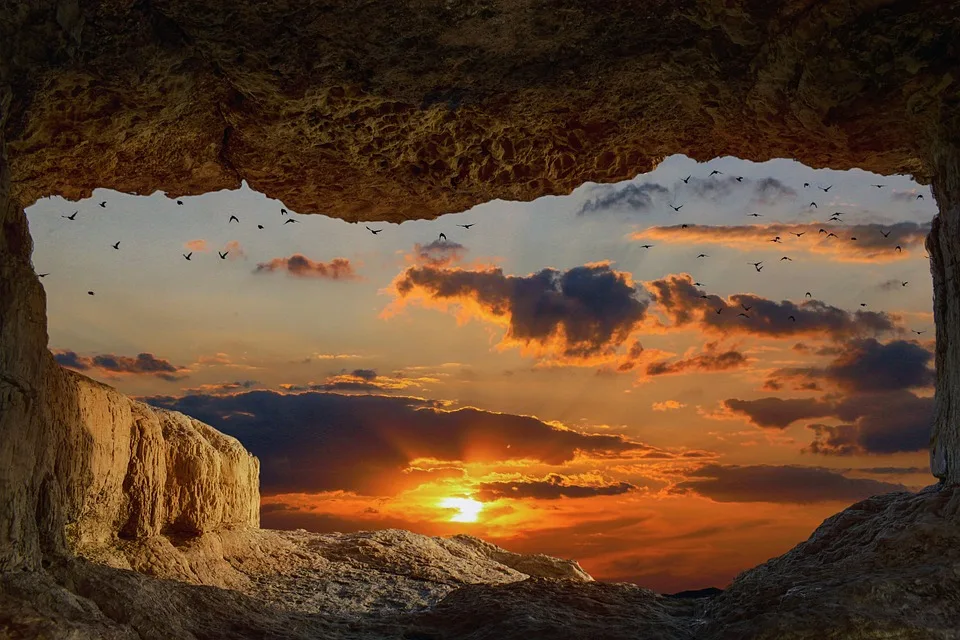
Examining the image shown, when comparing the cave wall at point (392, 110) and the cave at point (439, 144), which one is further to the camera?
the cave wall at point (392, 110)

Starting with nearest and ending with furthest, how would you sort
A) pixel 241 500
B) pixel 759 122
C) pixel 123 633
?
pixel 123 633 → pixel 759 122 → pixel 241 500

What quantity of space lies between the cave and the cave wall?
3cm

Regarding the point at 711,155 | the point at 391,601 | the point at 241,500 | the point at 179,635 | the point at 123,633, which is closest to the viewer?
the point at 123,633

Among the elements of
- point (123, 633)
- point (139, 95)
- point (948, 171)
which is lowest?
point (123, 633)

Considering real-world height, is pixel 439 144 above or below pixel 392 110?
below

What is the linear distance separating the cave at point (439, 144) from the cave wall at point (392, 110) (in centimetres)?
3

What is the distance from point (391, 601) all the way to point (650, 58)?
906 centimetres

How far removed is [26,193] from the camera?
12.1m

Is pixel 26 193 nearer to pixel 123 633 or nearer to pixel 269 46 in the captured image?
pixel 269 46

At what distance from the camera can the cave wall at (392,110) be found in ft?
29.2

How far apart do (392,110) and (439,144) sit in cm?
115

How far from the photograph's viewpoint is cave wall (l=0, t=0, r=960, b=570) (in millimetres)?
8914

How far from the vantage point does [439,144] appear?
12.0 metres

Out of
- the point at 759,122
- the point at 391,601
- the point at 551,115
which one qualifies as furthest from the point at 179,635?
the point at 759,122
